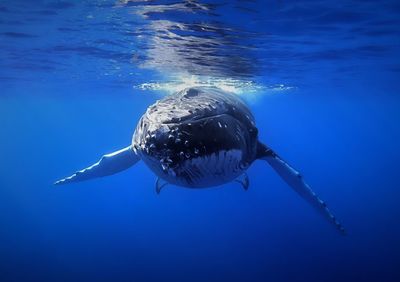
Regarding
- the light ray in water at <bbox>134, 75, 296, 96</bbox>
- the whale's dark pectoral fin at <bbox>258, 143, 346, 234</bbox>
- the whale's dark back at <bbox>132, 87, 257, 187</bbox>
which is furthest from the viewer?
the light ray in water at <bbox>134, 75, 296, 96</bbox>

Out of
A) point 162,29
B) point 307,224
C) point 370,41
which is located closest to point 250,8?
point 162,29

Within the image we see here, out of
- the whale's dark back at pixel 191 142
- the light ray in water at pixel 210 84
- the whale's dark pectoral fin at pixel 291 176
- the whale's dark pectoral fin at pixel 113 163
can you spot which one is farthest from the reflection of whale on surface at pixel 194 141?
the light ray in water at pixel 210 84

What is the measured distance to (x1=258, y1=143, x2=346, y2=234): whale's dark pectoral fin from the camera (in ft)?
21.9

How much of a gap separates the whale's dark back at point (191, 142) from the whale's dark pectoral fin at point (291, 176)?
6.18ft

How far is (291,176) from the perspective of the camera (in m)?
7.81

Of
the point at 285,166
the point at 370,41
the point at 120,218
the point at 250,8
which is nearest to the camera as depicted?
the point at 285,166

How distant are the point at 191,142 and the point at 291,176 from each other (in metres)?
4.63

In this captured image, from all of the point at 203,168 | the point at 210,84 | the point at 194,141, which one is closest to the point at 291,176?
the point at 203,168

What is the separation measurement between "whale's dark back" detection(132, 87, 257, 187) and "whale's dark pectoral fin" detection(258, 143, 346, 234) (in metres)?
1.88

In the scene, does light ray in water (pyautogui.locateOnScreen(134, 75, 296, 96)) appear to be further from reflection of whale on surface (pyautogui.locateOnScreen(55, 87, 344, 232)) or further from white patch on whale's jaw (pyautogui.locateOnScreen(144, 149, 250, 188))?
white patch on whale's jaw (pyautogui.locateOnScreen(144, 149, 250, 188))

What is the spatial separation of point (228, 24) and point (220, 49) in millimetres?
3689

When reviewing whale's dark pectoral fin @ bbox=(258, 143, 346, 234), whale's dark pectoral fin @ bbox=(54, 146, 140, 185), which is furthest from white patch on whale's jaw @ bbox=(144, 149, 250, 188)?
whale's dark pectoral fin @ bbox=(54, 146, 140, 185)

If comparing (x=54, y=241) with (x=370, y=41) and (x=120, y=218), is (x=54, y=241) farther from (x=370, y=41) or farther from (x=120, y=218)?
(x=370, y=41)

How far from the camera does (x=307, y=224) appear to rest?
29.9m
